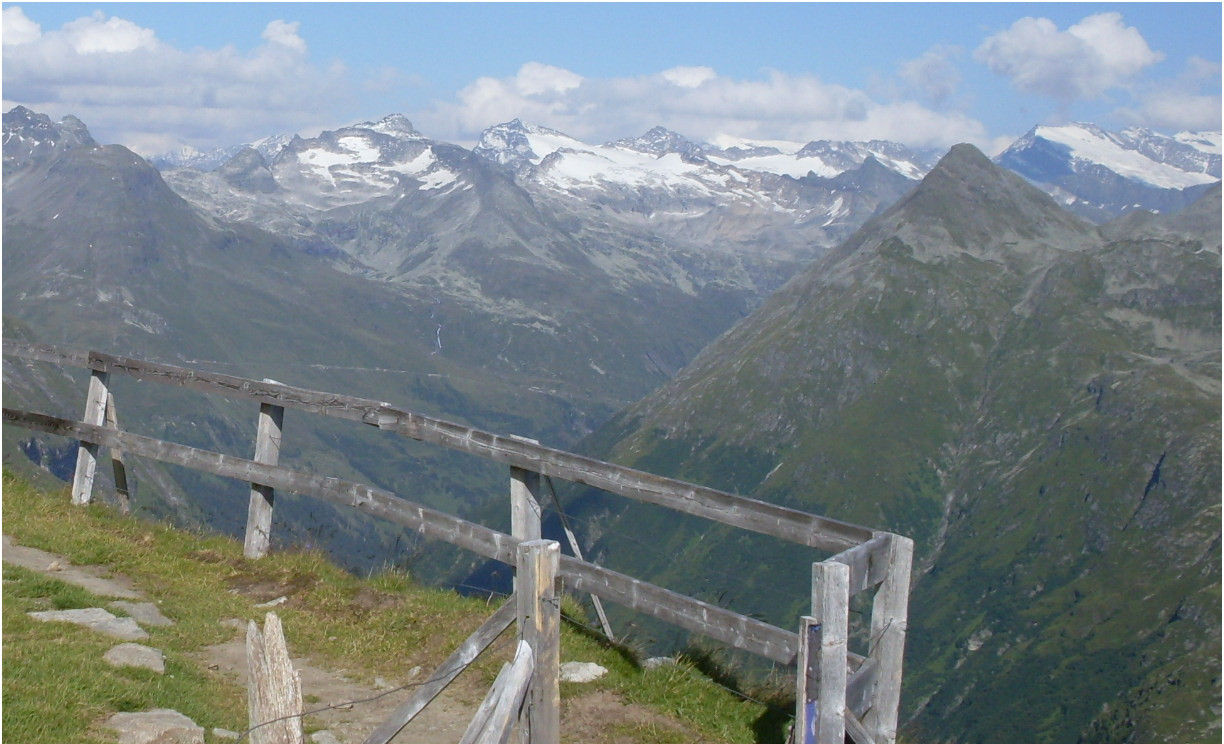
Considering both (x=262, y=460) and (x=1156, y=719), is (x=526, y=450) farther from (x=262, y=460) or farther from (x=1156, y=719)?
(x=1156, y=719)

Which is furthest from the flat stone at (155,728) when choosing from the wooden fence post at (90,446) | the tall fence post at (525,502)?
the wooden fence post at (90,446)

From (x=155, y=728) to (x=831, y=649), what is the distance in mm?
5373

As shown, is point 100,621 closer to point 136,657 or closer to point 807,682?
point 136,657

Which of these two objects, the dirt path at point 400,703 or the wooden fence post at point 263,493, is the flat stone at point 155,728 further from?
the wooden fence post at point 263,493

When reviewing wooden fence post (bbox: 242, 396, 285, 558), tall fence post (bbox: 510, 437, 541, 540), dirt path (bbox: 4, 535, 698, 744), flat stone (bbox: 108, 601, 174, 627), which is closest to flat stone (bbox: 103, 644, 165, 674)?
dirt path (bbox: 4, 535, 698, 744)

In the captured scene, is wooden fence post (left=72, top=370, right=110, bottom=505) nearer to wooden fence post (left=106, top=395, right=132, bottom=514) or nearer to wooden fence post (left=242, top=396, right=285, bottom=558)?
wooden fence post (left=106, top=395, right=132, bottom=514)

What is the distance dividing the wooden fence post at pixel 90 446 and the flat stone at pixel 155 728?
29.3ft

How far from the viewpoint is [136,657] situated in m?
9.98

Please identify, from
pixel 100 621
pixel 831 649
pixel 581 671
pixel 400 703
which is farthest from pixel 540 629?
pixel 100 621

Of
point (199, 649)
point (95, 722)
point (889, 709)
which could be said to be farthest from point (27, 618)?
point (889, 709)

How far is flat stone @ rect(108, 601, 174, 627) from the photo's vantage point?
11.6 m

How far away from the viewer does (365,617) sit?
1232 centimetres

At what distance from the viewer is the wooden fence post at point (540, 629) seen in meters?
6.97

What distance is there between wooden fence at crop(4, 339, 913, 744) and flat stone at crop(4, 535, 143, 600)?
1.91 metres
